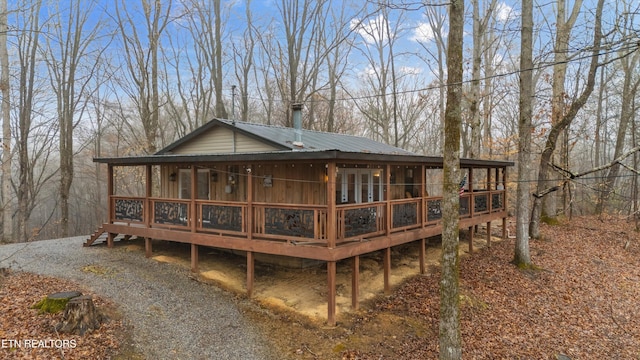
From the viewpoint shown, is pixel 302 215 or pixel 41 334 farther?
pixel 302 215

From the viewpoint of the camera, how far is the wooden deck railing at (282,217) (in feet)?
27.8

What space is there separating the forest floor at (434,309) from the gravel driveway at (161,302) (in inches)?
19.1

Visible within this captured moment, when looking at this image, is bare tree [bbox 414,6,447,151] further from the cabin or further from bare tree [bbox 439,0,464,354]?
bare tree [bbox 439,0,464,354]

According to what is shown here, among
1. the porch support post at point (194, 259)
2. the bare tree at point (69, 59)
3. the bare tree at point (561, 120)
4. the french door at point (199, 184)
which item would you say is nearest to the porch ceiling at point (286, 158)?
the french door at point (199, 184)

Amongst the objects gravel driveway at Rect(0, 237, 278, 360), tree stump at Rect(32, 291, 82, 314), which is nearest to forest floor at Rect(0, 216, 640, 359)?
tree stump at Rect(32, 291, 82, 314)

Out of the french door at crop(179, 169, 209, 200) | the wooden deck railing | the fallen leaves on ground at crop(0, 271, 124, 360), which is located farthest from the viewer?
the french door at crop(179, 169, 209, 200)

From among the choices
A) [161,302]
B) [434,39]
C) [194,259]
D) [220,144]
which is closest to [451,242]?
[161,302]

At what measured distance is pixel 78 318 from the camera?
6273mm

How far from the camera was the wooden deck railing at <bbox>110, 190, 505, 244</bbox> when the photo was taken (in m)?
8.47

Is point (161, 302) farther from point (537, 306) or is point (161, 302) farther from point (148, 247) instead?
point (537, 306)

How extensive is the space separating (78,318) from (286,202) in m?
5.98

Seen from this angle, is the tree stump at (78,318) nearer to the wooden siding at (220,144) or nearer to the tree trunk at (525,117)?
the wooden siding at (220,144)

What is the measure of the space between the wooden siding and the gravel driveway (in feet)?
Answer: 13.5

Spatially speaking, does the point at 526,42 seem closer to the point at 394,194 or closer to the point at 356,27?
the point at 394,194
